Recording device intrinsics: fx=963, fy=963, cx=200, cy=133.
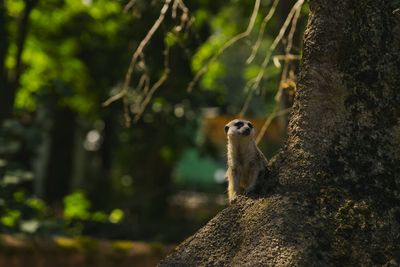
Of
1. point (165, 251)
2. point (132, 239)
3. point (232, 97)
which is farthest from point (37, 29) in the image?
point (165, 251)

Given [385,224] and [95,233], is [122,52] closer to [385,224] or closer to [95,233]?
[95,233]

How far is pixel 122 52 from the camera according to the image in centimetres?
2181

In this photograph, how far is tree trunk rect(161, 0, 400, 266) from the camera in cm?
534

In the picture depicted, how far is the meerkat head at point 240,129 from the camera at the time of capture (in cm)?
830

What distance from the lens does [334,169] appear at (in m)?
5.55

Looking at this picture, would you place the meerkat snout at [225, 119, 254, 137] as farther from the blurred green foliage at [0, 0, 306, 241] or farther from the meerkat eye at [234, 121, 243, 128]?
the blurred green foliage at [0, 0, 306, 241]

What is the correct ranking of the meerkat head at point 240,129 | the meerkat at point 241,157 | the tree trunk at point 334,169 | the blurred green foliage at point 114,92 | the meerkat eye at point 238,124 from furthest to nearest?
the blurred green foliage at point 114,92 → the meerkat eye at point 238,124 → the meerkat head at point 240,129 → the meerkat at point 241,157 → the tree trunk at point 334,169

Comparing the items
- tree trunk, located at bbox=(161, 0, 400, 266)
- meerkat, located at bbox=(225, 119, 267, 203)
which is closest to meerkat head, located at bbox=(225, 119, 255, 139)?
meerkat, located at bbox=(225, 119, 267, 203)

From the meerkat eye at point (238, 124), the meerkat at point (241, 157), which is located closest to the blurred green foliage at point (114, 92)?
the meerkat eye at point (238, 124)

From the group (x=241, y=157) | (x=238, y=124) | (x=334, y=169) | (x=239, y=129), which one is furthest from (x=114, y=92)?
(x=334, y=169)

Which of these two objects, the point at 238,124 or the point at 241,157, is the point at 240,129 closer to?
the point at 238,124

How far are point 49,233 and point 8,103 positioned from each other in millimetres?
1983

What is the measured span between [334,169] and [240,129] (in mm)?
2855

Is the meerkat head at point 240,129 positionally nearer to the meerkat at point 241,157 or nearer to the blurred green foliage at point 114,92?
the meerkat at point 241,157
